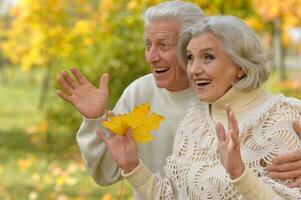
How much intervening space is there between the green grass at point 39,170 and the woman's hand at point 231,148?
4.18 m

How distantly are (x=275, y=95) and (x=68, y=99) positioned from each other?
0.83 meters

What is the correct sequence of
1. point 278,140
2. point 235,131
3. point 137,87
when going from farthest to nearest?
point 137,87
point 278,140
point 235,131

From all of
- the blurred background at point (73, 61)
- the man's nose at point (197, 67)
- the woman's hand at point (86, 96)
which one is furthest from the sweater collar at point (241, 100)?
the blurred background at point (73, 61)

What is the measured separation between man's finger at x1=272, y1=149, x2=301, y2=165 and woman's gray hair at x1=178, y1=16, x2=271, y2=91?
0.28 meters

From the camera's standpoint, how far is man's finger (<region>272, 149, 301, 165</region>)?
98.7 inches

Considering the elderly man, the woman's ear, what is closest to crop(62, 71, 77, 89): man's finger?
the elderly man

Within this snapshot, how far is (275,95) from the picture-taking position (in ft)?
8.75

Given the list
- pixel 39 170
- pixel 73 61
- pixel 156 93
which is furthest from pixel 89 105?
pixel 73 61

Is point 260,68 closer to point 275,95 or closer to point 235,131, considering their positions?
point 275,95

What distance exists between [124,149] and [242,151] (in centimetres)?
44

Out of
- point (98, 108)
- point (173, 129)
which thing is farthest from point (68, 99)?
point (173, 129)

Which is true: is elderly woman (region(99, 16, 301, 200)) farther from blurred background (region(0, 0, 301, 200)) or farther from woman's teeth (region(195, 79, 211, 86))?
blurred background (region(0, 0, 301, 200))

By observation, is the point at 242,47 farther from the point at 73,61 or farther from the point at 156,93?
the point at 73,61

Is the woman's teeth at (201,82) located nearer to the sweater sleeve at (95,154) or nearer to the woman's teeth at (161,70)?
the woman's teeth at (161,70)
